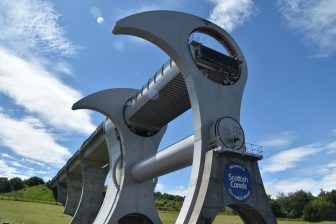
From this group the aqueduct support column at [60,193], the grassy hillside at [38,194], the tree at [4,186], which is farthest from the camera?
the tree at [4,186]

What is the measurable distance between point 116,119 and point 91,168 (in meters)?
23.0

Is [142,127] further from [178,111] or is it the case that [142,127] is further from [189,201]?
[189,201]

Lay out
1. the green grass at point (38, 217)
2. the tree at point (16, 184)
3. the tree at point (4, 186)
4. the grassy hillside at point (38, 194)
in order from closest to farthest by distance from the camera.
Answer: the green grass at point (38, 217), the grassy hillside at point (38, 194), the tree at point (4, 186), the tree at point (16, 184)

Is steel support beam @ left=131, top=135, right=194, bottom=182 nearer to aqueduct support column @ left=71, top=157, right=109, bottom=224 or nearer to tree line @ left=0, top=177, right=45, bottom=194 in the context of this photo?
aqueduct support column @ left=71, top=157, right=109, bottom=224

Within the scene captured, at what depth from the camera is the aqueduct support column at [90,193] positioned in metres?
52.9

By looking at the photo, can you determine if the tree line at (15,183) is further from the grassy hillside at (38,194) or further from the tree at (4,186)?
the grassy hillside at (38,194)

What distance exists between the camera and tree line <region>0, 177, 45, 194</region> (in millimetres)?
141750

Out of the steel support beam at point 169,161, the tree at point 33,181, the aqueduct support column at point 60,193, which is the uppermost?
the tree at point 33,181

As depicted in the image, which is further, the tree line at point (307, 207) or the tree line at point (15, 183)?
the tree line at point (15, 183)

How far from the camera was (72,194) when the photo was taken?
75.8 meters

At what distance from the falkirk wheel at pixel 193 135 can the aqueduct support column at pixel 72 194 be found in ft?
126

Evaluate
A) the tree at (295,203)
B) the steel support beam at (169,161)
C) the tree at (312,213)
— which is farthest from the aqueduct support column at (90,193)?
the tree at (295,203)

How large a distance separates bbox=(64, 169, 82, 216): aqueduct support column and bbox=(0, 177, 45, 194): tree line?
7659cm

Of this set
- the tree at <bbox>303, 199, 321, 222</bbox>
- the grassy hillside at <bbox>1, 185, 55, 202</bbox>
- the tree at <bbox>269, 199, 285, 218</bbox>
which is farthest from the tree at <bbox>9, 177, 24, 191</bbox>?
the tree at <bbox>303, 199, 321, 222</bbox>
